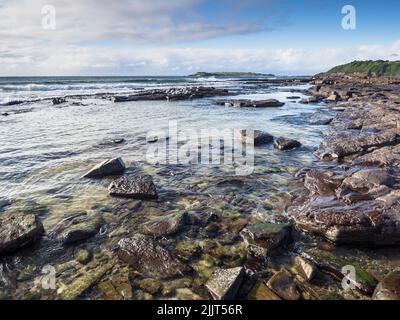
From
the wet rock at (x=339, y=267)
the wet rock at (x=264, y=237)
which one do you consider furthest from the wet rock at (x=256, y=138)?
the wet rock at (x=339, y=267)

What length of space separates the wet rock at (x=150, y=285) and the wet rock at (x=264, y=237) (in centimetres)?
182

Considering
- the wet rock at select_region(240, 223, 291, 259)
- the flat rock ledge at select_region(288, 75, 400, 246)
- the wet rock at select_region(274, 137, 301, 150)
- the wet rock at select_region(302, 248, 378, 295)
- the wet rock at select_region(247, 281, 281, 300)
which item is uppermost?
the wet rock at select_region(274, 137, 301, 150)

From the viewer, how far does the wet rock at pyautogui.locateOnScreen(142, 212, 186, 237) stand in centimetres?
636

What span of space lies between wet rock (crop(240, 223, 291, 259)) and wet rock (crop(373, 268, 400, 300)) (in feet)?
5.73

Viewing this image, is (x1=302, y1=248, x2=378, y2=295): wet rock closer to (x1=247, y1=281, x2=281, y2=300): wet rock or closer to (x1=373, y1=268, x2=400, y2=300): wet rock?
(x1=373, y1=268, x2=400, y2=300): wet rock

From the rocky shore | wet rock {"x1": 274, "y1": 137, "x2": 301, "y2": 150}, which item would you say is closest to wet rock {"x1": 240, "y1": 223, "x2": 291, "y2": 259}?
the rocky shore

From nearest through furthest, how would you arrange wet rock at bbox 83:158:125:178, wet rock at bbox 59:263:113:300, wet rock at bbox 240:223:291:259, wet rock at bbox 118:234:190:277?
wet rock at bbox 59:263:113:300, wet rock at bbox 118:234:190:277, wet rock at bbox 240:223:291:259, wet rock at bbox 83:158:125:178

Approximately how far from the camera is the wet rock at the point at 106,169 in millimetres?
9688

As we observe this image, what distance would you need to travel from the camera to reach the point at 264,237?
586 cm

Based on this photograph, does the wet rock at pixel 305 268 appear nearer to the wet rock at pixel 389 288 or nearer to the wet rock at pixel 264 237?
the wet rock at pixel 264 237

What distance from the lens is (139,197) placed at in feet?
26.4
